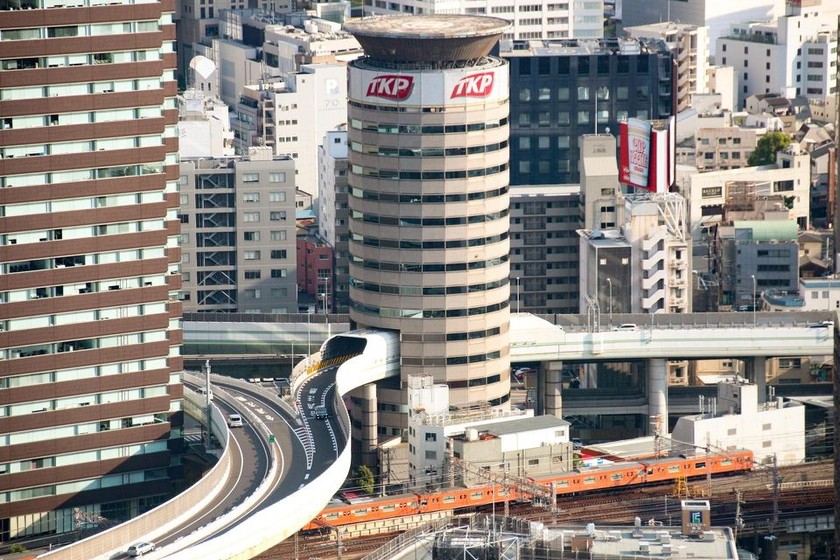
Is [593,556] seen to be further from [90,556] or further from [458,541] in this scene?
[90,556]

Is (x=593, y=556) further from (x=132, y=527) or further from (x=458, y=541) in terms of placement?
(x=132, y=527)

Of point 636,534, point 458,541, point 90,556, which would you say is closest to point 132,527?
point 90,556

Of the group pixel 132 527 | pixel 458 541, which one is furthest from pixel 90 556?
pixel 458 541

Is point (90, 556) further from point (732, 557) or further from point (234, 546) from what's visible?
point (732, 557)

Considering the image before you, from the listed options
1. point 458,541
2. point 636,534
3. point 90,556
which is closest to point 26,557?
point 90,556

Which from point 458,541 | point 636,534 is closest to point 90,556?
point 458,541
